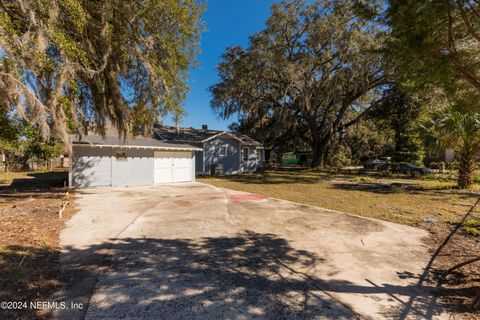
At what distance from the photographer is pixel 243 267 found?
379cm

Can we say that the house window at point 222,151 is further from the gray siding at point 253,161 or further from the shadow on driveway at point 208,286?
the shadow on driveway at point 208,286

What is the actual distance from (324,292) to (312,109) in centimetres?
2245

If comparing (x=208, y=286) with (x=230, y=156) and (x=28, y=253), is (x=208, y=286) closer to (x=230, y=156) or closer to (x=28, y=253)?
(x=28, y=253)

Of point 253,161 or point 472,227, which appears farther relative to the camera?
point 253,161

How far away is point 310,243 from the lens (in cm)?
482

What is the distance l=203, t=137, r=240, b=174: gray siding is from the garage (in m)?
4.92

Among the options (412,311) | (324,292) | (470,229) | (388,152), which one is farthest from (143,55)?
(388,152)

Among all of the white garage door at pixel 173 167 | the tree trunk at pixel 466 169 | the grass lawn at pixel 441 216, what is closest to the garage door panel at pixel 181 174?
the white garage door at pixel 173 167

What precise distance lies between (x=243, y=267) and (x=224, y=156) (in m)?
17.8

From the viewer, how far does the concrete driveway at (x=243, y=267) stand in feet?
9.11

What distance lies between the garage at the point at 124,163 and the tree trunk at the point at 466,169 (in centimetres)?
1517

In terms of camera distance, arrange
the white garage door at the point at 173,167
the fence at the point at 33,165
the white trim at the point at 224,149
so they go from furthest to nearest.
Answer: the fence at the point at 33,165
the white trim at the point at 224,149
the white garage door at the point at 173,167

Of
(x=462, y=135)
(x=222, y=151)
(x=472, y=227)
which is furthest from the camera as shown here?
(x=222, y=151)

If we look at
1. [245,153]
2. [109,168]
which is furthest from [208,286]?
[245,153]
